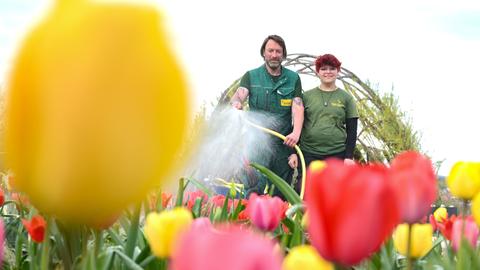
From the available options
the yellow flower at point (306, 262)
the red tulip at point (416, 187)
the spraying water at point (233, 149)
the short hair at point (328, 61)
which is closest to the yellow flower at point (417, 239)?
the red tulip at point (416, 187)

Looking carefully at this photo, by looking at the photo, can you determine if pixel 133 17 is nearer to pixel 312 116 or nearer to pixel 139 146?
pixel 139 146

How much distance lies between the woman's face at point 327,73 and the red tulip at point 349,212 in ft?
13.5

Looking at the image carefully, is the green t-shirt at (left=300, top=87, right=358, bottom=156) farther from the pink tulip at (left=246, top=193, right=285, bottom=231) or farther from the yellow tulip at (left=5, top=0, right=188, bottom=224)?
the yellow tulip at (left=5, top=0, right=188, bottom=224)

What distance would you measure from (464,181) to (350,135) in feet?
12.6

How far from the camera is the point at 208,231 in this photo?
0.21 m

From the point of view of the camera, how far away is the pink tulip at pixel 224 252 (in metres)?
0.20

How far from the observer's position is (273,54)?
4586 mm

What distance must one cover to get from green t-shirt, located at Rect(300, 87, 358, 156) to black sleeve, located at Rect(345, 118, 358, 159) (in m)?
0.02

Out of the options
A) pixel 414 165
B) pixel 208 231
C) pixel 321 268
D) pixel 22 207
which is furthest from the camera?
pixel 22 207

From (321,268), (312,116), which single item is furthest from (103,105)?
(312,116)

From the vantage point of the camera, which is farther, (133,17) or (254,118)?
(254,118)

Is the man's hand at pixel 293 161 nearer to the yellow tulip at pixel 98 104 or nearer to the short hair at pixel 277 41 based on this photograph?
the short hair at pixel 277 41

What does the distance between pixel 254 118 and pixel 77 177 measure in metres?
4.56

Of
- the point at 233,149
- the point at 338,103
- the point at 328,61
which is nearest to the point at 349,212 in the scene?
the point at 328,61
